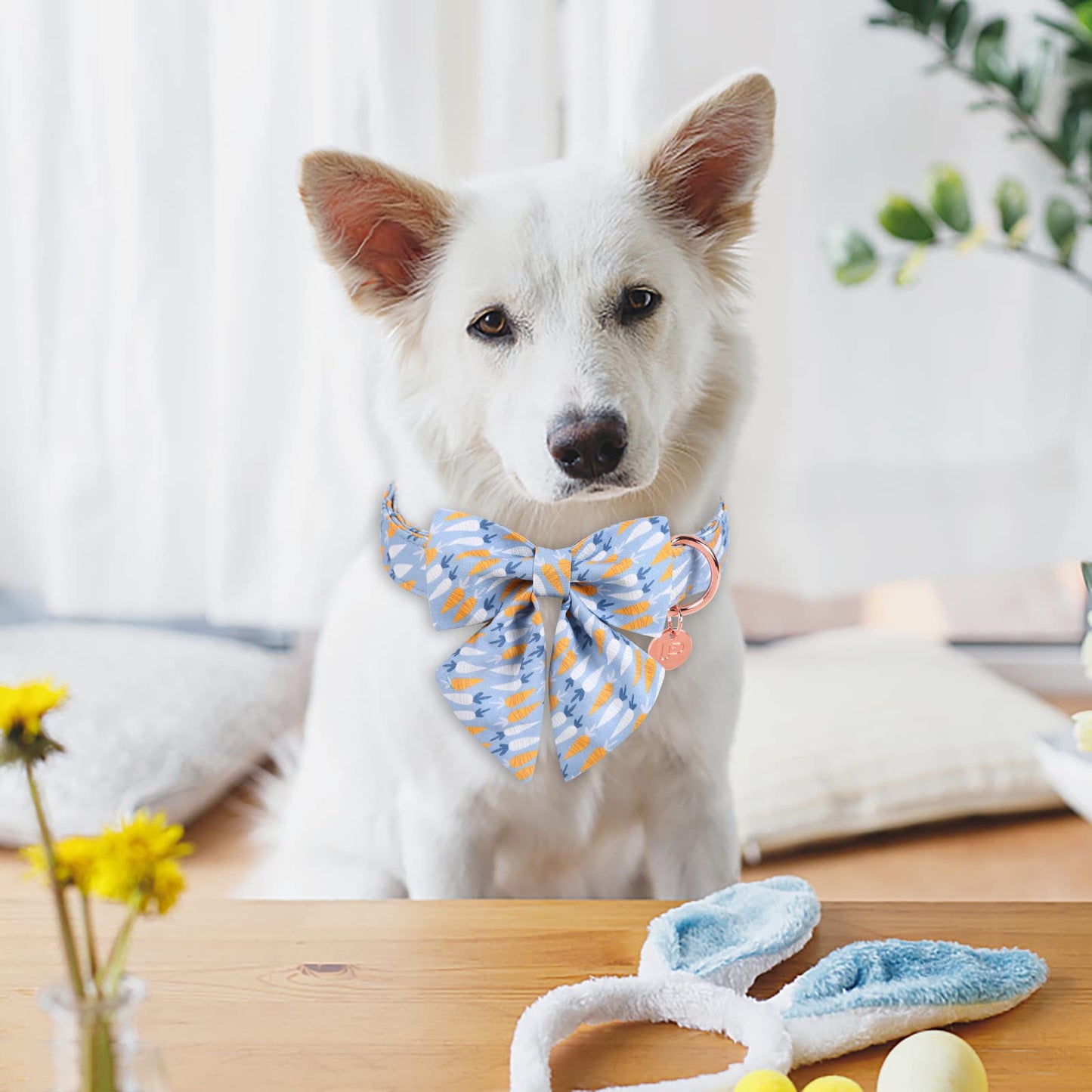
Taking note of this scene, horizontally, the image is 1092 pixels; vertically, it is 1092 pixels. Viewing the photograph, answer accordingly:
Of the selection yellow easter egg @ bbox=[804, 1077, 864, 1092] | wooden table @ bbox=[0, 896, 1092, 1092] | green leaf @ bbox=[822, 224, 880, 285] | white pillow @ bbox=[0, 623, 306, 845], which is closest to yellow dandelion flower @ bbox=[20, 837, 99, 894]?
wooden table @ bbox=[0, 896, 1092, 1092]

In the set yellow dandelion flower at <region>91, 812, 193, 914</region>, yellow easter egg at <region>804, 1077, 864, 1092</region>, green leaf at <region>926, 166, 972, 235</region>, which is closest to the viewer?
yellow dandelion flower at <region>91, 812, 193, 914</region>

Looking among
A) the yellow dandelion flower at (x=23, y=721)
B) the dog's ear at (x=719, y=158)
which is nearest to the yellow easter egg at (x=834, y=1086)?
the yellow dandelion flower at (x=23, y=721)

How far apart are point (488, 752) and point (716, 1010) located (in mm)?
344

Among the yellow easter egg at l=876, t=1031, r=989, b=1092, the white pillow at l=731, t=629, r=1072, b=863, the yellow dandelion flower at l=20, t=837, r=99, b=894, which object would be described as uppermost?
the yellow dandelion flower at l=20, t=837, r=99, b=894

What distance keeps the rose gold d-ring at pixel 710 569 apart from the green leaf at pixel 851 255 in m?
0.94

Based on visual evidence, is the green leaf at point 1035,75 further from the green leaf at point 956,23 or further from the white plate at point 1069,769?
the white plate at point 1069,769

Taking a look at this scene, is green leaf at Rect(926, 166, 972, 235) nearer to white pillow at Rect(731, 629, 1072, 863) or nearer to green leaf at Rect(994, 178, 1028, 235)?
green leaf at Rect(994, 178, 1028, 235)

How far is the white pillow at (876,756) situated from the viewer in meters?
1.60

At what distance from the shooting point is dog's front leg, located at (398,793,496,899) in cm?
99

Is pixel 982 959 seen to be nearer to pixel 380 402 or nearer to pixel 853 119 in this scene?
pixel 380 402

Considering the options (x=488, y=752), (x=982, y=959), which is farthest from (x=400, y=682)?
(x=982, y=959)

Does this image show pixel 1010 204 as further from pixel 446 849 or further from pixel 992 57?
pixel 446 849

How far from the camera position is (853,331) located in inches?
77.5

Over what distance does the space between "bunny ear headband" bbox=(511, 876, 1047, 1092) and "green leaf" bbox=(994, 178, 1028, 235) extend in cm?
125
